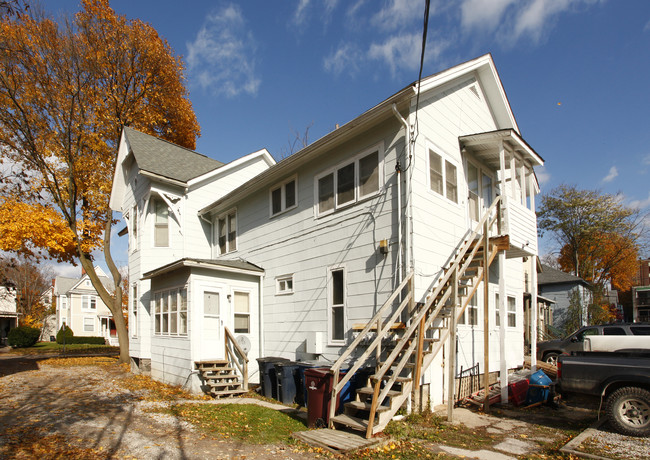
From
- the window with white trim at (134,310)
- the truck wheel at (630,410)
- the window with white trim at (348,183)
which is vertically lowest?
the truck wheel at (630,410)

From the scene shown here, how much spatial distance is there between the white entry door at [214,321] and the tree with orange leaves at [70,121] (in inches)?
351

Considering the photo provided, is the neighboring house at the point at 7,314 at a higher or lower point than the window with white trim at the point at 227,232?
lower

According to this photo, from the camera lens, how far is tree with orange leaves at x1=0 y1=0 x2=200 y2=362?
18.7 metres

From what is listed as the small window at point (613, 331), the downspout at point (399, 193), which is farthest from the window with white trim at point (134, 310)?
the small window at point (613, 331)

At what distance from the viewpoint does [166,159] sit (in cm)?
1716

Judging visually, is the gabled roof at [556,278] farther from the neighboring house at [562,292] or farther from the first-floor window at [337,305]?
the first-floor window at [337,305]

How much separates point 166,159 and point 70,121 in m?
5.50

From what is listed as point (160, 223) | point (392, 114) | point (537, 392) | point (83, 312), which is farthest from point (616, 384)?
point (83, 312)

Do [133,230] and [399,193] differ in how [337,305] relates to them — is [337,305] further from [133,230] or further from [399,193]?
[133,230]

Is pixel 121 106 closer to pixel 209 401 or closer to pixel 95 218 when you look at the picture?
pixel 95 218

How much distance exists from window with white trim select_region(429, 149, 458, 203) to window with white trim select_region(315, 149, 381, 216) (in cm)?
127

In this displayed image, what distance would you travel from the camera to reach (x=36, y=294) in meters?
45.3

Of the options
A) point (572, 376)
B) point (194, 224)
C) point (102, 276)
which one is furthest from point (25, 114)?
point (102, 276)

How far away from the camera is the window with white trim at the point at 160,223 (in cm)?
1599
